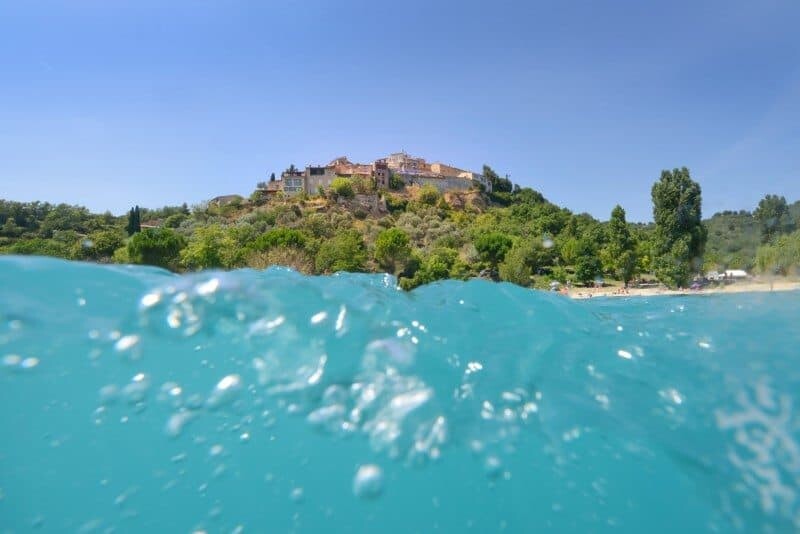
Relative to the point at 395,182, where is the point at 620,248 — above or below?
below

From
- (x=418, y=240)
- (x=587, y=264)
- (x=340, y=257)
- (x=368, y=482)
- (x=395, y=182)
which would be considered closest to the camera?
(x=368, y=482)

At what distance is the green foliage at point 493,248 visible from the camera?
161 feet

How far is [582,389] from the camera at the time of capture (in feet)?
15.8

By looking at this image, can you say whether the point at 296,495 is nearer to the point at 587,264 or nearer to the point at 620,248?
the point at 620,248

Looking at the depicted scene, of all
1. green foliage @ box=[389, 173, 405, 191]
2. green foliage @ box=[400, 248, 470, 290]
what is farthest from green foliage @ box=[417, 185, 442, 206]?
green foliage @ box=[400, 248, 470, 290]

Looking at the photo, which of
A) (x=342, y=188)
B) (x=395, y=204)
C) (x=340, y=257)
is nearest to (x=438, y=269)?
(x=340, y=257)

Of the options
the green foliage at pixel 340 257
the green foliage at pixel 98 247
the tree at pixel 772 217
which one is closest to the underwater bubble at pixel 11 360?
the tree at pixel 772 217

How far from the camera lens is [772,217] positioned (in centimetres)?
1285

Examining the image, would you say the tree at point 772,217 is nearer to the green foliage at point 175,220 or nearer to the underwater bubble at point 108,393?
the underwater bubble at point 108,393

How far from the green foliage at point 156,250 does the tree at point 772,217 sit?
35.7 meters

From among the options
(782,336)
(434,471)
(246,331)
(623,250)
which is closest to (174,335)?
(246,331)

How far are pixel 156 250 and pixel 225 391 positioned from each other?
36516 mm

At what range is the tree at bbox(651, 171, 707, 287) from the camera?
28891mm

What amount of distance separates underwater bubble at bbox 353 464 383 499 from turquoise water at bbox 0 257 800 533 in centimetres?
1
